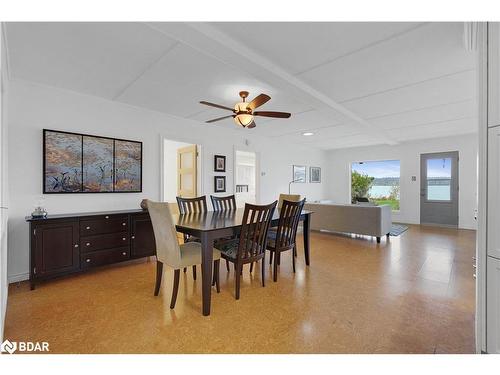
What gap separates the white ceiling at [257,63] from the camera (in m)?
1.99

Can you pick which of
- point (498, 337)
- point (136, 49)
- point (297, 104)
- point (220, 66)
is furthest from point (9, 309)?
point (297, 104)

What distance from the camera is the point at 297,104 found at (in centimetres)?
377

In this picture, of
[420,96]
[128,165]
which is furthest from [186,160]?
[420,96]

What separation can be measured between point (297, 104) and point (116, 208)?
313cm

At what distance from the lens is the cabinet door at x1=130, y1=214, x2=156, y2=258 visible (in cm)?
342

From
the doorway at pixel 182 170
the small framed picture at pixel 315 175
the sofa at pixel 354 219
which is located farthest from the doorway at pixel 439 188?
the doorway at pixel 182 170

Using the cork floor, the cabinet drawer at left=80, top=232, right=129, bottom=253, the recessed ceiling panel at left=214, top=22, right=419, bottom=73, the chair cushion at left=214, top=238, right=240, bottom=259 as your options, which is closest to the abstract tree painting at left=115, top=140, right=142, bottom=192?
the cabinet drawer at left=80, top=232, right=129, bottom=253

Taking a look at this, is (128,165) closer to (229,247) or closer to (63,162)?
(63,162)

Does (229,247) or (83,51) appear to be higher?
(83,51)

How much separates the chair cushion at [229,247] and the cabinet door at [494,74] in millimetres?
2208

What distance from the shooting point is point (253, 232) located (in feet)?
8.54

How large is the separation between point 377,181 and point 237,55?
7217 mm

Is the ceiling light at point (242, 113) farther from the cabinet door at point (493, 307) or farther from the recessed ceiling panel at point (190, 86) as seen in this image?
the cabinet door at point (493, 307)

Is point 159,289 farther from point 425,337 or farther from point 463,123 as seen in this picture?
point 463,123
